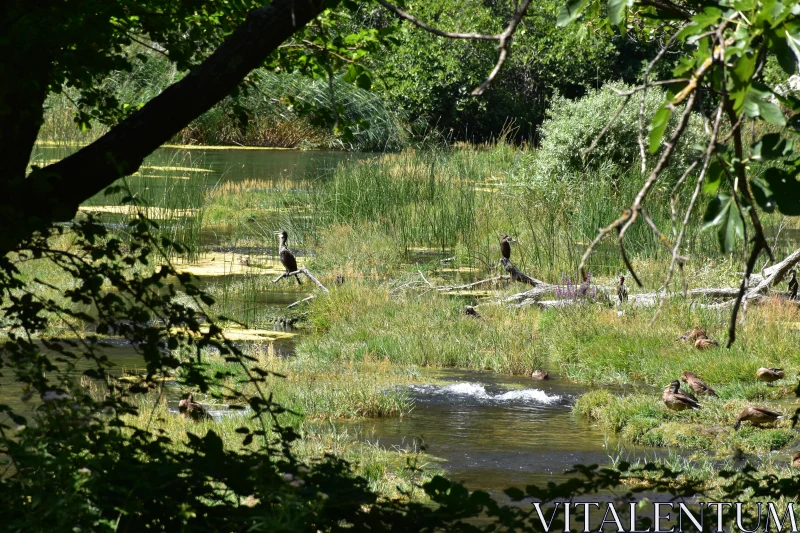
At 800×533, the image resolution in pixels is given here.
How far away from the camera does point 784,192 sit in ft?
6.28

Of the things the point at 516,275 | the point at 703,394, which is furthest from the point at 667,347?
the point at 516,275

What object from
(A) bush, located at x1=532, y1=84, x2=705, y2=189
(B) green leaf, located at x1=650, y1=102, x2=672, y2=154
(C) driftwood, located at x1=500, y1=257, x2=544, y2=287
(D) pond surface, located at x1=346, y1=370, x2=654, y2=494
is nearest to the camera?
(B) green leaf, located at x1=650, y1=102, x2=672, y2=154

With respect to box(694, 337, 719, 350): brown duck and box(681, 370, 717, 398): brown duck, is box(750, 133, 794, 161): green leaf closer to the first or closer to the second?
box(681, 370, 717, 398): brown duck

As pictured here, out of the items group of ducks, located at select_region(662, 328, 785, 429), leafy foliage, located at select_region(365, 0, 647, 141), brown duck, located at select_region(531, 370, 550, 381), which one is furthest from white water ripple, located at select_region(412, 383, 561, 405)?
leafy foliage, located at select_region(365, 0, 647, 141)

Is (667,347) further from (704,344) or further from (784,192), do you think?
(784,192)

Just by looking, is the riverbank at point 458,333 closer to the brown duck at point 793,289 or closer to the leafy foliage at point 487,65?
the brown duck at point 793,289

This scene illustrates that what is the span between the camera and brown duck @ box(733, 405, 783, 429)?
20.2ft

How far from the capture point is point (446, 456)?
5832 millimetres

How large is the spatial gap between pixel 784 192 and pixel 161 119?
1857 millimetres

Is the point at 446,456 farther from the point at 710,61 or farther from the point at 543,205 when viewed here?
the point at 543,205

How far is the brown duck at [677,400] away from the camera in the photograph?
21.5 feet

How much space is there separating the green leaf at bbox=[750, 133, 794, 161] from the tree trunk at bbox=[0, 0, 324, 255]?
1395 millimetres

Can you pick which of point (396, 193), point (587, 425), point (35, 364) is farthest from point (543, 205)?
point (35, 364)

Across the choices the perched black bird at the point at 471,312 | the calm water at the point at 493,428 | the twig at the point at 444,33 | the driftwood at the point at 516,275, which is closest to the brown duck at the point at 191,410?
the calm water at the point at 493,428
